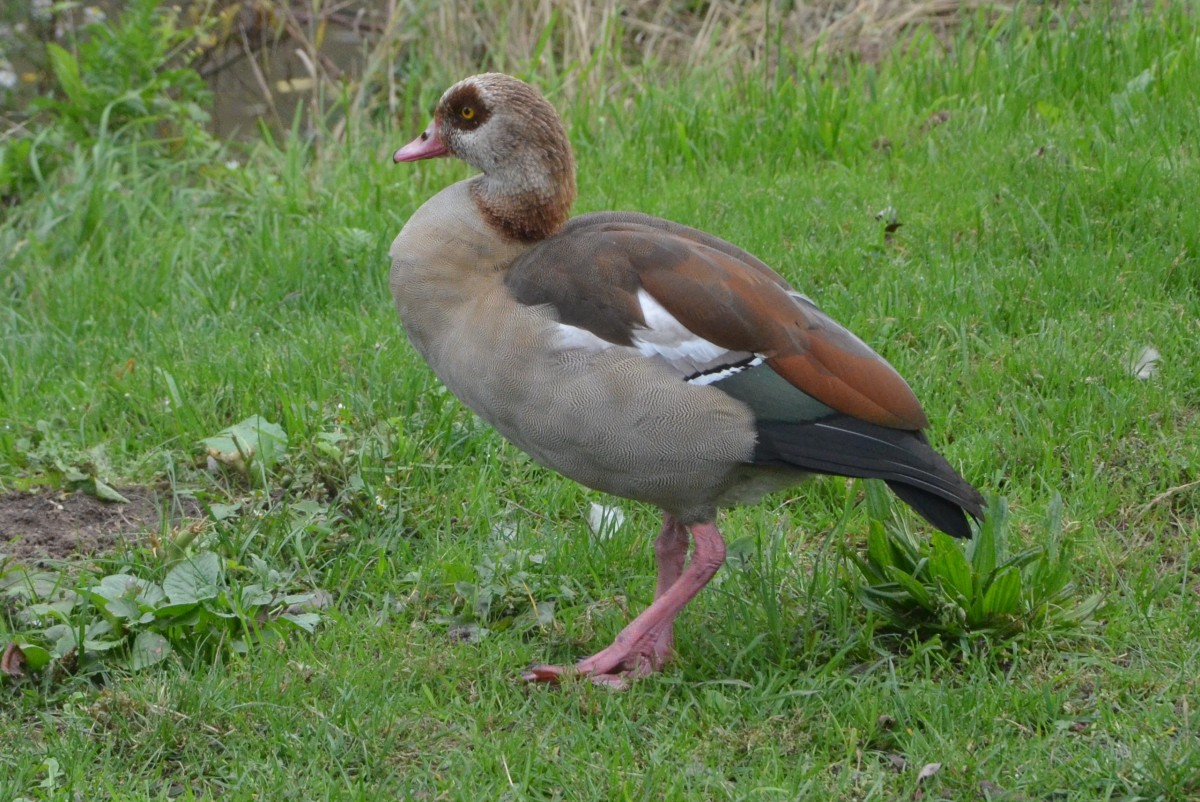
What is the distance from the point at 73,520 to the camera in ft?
14.4

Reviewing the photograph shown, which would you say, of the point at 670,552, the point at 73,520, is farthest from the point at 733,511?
the point at 73,520

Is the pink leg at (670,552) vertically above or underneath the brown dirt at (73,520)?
above

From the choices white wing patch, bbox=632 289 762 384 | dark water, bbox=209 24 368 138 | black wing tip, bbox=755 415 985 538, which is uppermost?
white wing patch, bbox=632 289 762 384

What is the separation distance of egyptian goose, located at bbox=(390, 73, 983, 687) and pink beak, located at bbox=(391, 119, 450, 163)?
415mm

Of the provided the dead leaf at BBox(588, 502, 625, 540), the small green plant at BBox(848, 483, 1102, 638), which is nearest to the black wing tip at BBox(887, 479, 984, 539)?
the small green plant at BBox(848, 483, 1102, 638)

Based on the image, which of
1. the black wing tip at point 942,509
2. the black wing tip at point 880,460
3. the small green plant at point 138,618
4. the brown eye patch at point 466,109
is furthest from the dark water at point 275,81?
the black wing tip at point 942,509

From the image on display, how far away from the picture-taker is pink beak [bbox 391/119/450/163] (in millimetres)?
4148

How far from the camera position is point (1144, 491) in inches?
166

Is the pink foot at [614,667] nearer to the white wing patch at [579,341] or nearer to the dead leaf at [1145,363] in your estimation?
the white wing patch at [579,341]

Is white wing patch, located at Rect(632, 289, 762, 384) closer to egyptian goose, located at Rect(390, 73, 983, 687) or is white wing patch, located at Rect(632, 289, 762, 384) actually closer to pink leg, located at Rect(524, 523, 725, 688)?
egyptian goose, located at Rect(390, 73, 983, 687)

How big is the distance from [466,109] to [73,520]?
1813 millimetres

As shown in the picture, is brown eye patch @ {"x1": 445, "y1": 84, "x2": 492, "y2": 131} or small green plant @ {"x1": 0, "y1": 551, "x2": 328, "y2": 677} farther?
brown eye patch @ {"x1": 445, "y1": 84, "x2": 492, "y2": 131}

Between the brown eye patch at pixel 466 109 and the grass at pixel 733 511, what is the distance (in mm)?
1156

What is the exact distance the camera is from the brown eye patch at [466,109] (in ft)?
13.0
